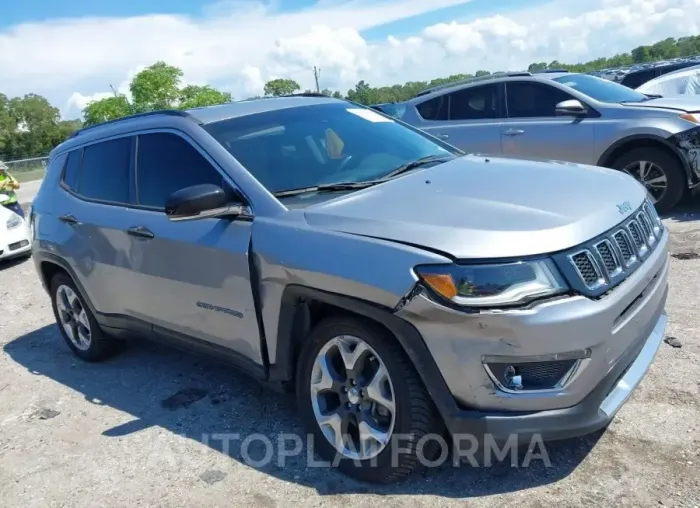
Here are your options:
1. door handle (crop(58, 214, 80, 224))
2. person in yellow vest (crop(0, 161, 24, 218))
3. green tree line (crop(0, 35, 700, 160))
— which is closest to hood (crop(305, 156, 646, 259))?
door handle (crop(58, 214, 80, 224))

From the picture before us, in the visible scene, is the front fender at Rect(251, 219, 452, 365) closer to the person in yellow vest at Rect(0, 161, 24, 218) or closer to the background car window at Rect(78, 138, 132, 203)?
the background car window at Rect(78, 138, 132, 203)

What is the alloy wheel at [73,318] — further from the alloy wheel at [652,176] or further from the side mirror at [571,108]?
the alloy wheel at [652,176]

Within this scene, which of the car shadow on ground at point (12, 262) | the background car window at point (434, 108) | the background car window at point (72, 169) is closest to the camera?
the background car window at point (72, 169)

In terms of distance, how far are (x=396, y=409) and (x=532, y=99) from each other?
6260 mm

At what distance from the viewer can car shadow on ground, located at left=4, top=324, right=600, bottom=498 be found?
3.13m

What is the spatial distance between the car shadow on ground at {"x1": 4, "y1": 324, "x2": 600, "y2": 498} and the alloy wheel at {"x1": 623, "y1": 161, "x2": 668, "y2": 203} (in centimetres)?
492

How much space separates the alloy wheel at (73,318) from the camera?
5.20 m

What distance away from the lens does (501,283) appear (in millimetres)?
2648

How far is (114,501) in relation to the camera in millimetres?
3365

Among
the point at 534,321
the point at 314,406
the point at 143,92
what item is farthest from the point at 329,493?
the point at 143,92

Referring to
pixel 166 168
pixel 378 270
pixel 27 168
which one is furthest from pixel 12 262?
pixel 27 168

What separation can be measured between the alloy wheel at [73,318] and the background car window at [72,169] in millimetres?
804

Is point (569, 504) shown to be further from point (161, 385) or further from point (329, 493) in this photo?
point (161, 385)

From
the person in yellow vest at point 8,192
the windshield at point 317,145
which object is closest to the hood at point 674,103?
the windshield at point 317,145
